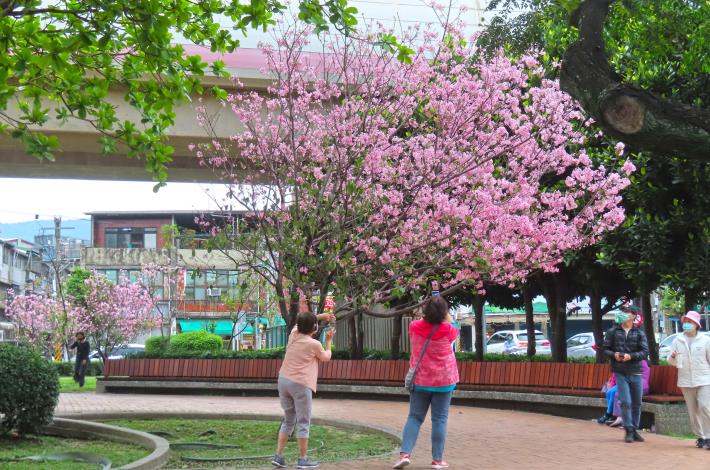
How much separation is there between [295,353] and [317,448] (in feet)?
6.83

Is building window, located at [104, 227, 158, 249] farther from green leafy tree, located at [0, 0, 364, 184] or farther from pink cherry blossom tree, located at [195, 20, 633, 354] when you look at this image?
green leafy tree, located at [0, 0, 364, 184]

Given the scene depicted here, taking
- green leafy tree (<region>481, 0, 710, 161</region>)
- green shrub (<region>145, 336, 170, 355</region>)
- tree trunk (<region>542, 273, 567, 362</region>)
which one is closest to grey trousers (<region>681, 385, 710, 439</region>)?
green leafy tree (<region>481, 0, 710, 161</region>)

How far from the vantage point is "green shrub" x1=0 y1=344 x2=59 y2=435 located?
33.5 ft

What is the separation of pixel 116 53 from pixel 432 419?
4.78 metres

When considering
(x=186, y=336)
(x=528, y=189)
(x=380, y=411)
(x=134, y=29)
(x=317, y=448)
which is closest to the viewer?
(x=134, y=29)

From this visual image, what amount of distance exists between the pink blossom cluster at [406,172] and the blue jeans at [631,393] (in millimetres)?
2215

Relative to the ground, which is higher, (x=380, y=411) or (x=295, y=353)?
(x=295, y=353)

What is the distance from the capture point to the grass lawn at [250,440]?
30.7ft

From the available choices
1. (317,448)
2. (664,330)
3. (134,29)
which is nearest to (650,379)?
(317,448)

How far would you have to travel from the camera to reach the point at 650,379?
1285 cm

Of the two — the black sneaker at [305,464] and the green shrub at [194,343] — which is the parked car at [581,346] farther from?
the black sneaker at [305,464]

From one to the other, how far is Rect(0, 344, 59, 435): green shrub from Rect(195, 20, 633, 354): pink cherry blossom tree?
8.41ft

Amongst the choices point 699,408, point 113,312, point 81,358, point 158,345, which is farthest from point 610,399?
point 113,312

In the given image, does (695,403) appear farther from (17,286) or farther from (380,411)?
(17,286)
